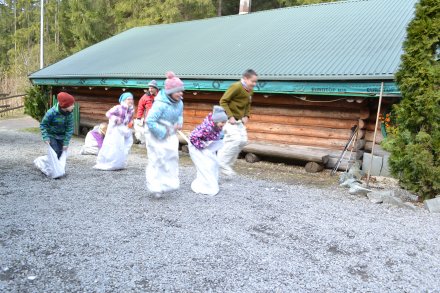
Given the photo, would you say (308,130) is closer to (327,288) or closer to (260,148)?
(260,148)

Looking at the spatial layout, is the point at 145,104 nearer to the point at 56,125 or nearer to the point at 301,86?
the point at 56,125

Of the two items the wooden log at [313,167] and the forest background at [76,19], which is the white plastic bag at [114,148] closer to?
the wooden log at [313,167]

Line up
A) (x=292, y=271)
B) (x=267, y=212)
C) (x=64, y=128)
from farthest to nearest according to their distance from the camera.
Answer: (x=64, y=128), (x=267, y=212), (x=292, y=271)

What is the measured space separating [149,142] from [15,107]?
22.7 metres

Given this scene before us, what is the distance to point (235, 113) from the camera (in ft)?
23.0

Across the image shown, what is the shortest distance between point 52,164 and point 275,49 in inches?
263

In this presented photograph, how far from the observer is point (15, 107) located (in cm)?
2473

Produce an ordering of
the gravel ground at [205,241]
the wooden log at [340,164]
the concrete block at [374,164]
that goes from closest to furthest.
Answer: the gravel ground at [205,241] → the concrete block at [374,164] → the wooden log at [340,164]

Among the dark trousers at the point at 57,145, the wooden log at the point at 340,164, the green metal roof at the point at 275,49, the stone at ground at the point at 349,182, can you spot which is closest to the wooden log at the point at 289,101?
the green metal roof at the point at 275,49

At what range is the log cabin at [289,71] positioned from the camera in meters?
8.54

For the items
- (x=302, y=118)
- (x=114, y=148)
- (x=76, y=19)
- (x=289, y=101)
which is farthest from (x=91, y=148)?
(x=76, y=19)

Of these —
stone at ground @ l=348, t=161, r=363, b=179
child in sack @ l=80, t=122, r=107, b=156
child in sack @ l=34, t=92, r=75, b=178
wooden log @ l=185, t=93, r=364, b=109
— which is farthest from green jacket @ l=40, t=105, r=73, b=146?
stone at ground @ l=348, t=161, r=363, b=179

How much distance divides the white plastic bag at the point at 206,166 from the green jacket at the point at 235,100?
37.9 inches

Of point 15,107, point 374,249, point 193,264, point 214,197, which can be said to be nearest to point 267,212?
point 214,197
